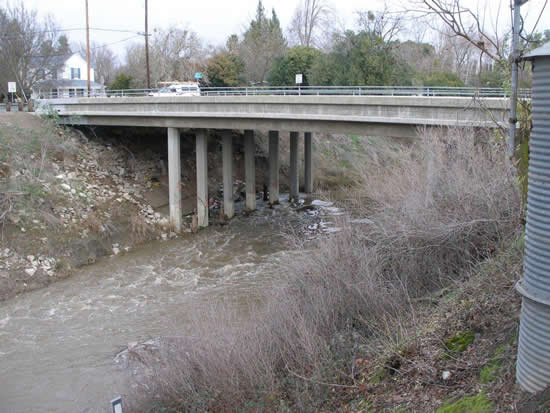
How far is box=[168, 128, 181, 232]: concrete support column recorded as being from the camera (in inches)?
985

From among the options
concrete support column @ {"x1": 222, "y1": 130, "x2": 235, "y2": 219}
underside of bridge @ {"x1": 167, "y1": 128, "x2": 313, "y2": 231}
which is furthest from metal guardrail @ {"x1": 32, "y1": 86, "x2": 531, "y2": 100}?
underside of bridge @ {"x1": 167, "y1": 128, "x2": 313, "y2": 231}

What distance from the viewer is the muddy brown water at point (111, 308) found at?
1121 cm

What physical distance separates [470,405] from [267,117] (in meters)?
17.7

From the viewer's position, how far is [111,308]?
1570 cm

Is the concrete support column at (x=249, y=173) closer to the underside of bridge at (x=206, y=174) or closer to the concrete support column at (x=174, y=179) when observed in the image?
the underside of bridge at (x=206, y=174)

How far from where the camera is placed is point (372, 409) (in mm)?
6367

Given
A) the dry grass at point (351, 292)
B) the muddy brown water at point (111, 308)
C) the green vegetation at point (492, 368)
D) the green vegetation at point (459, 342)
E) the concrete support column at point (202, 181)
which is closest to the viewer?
the green vegetation at point (492, 368)

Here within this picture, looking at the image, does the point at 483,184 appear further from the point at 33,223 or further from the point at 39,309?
the point at 33,223

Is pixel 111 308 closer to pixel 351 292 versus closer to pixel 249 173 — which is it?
pixel 351 292

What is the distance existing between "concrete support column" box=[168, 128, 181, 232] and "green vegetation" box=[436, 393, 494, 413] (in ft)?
67.2

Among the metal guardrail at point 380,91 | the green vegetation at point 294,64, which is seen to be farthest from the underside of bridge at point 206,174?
the green vegetation at point 294,64

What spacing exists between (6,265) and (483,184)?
52.5 feet

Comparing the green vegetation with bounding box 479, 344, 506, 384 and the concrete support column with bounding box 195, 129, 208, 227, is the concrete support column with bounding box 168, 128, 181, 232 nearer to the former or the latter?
the concrete support column with bounding box 195, 129, 208, 227

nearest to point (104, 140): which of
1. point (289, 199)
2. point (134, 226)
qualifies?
point (134, 226)
